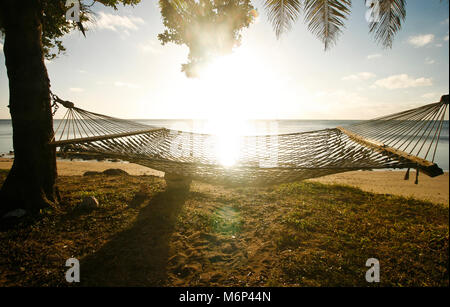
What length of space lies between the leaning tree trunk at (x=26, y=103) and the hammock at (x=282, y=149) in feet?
0.84

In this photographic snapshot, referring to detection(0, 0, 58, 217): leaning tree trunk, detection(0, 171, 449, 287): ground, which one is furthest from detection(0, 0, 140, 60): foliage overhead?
detection(0, 171, 449, 287): ground

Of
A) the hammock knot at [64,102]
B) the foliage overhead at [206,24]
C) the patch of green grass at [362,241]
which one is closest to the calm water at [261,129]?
the patch of green grass at [362,241]

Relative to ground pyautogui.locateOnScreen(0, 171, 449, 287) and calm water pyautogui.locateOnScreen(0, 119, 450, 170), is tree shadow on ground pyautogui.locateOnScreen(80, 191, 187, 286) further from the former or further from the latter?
calm water pyautogui.locateOnScreen(0, 119, 450, 170)

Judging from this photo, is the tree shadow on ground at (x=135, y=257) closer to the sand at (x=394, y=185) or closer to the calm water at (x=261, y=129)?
the sand at (x=394, y=185)

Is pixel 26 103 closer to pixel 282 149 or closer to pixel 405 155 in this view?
pixel 282 149

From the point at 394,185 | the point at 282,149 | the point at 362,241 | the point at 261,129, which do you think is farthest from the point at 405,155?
the point at 261,129

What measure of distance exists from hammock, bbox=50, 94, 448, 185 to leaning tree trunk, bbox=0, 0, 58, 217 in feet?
0.84

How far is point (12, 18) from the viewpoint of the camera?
2508mm

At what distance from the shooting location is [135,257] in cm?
209

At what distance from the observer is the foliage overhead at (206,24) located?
18.8 feet

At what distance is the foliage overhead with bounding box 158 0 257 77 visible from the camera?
18.8ft

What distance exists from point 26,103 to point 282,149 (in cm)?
401
